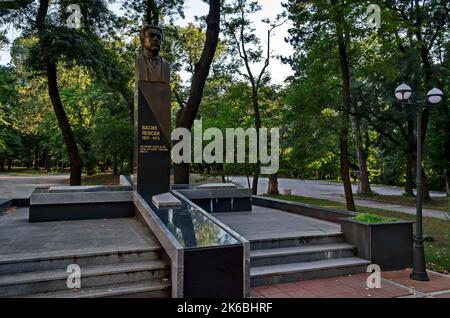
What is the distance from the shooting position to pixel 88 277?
196 inches

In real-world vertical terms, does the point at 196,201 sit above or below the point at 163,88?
below

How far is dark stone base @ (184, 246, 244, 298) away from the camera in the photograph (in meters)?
4.84

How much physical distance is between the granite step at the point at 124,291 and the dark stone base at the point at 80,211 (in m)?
3.78

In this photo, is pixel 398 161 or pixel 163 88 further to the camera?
pixel 398 161

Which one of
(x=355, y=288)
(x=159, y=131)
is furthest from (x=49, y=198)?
(x=355, y=288)

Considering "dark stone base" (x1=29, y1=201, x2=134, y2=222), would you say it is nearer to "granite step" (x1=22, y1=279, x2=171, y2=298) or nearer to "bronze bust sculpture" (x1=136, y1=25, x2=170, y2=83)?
"bronze bust sculpture" (x1=136, y1=25, x2=170, y2=83)

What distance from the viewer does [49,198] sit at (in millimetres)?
8141

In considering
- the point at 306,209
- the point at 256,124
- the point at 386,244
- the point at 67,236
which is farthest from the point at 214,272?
the point at 256,124

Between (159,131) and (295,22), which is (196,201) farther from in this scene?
(295,22)

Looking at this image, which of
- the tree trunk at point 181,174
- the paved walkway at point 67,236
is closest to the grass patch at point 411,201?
the tree trunk at point 181,174

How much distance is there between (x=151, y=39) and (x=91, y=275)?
589cm

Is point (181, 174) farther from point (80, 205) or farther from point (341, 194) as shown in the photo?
point (341, 194)

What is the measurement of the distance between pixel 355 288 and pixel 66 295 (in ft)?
14.4

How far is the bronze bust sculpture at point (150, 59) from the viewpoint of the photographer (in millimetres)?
8586
